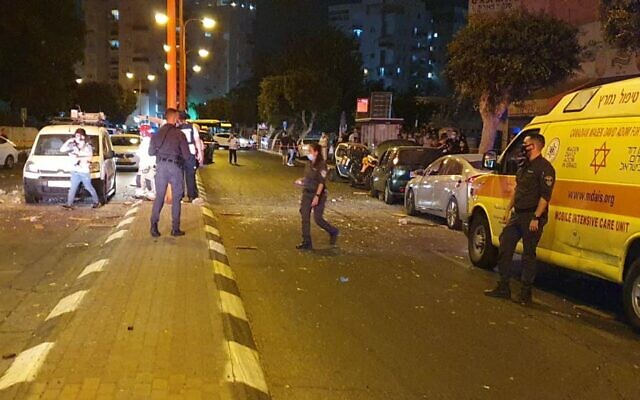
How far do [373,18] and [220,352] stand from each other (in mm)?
116007

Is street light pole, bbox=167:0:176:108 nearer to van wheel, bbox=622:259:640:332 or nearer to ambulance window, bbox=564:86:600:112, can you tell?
ambulance window, bbox=564:86:600:112

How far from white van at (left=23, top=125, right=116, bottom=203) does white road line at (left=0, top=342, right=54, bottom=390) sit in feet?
36.3

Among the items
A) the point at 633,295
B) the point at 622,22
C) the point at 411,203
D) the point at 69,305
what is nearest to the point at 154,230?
the point at 69,305

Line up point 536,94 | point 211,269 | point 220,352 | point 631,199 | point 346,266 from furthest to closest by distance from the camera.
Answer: point 536,94, point 346,266, point 211,269, point 631,199, point 220,352

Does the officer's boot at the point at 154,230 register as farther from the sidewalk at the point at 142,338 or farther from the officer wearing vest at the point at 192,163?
the officer wearing vest at the point at 192,163

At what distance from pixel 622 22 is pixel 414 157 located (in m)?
7.34

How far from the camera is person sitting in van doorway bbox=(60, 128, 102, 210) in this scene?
49.2ft

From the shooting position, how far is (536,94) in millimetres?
26609

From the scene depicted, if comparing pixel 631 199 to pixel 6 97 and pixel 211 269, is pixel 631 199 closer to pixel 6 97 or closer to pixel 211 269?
pixel 211 269

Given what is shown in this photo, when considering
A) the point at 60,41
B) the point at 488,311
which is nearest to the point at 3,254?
the point at 488,311

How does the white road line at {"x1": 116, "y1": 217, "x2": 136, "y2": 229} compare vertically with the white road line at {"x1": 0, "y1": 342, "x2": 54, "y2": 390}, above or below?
below

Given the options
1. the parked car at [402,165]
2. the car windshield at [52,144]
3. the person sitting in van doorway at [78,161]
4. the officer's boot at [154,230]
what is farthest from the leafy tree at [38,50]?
the officer's boot at [154,230]

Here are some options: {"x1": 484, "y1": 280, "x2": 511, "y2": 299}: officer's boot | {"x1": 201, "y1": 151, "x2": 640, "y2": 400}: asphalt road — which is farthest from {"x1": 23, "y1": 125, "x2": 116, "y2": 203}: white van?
{"x1": 484, "y1": 280, "x2": 511, "y2": 299}: officer's boot

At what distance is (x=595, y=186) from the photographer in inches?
297
